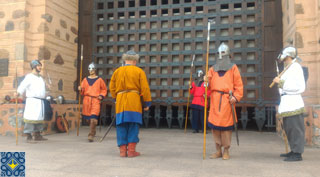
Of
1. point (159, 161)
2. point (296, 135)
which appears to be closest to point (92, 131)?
point (159, 161)

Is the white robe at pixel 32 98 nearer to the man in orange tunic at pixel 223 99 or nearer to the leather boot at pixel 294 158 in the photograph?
the man in orange tunic at pixel 223 99

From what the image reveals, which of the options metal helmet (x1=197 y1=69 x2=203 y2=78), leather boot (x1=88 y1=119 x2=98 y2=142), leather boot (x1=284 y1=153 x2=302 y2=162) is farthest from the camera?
metal helmet (x1=197 y1=69 x2=203 y2=78)

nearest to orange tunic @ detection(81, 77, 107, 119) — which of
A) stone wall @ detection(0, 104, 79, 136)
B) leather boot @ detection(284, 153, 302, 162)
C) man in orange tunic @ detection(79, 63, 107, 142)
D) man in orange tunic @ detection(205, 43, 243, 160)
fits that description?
man in orange tunic @ detection(79, 63, 107, 142)

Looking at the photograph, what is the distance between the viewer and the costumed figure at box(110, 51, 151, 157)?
3.49 metres

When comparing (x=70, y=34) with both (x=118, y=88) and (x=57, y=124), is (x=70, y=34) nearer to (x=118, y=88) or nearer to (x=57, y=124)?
(x=57, y=124)

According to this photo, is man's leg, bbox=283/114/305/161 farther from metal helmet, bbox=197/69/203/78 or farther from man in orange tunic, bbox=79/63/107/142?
man in orange tunic, bbox=79/63/107/142

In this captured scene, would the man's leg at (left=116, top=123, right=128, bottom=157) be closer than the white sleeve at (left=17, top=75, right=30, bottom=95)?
Yes

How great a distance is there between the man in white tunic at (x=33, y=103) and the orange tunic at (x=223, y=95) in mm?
2949

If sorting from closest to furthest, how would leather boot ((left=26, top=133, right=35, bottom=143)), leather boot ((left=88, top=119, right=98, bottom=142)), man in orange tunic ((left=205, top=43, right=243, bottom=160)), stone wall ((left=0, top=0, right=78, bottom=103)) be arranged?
man in orange tunic ((left=205, top=43, right=243, bottom=160)) < leather boot ((left=26, top=133, right=35, bottom=143)) < leather boot ((left=88, top=119, right=98, bottom=142)) < stone wall ((left=0, top=0, right=78, bottom=103))

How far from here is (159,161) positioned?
10.3 feet

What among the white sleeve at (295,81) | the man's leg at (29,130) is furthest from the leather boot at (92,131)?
the white sleeve at (295,81)

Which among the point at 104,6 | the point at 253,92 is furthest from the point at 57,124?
the point at 253,92

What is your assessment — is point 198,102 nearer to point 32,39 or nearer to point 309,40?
point 309,40

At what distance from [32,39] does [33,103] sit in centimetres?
191
